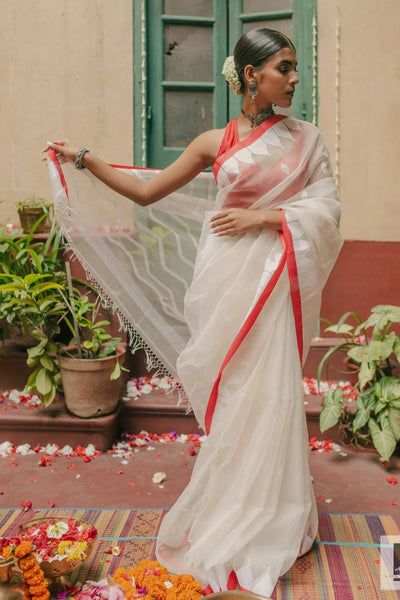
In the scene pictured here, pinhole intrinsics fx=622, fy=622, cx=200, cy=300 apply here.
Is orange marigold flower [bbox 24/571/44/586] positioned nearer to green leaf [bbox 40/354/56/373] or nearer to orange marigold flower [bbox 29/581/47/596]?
orange marigold flower [bbox 29/581/47/596]

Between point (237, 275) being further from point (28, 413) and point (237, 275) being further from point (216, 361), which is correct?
point (28, 413)

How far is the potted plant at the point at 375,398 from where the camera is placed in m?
3.19

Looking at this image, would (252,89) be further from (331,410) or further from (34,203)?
(34,203)

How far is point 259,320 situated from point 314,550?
0.96 metres

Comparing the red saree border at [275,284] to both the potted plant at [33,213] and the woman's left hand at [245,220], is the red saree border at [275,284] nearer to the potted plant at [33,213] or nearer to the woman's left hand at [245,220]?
the woman's left hand at [245,220]

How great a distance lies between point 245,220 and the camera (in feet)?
6.91

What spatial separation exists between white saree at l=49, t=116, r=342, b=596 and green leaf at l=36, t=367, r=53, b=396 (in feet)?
4.24

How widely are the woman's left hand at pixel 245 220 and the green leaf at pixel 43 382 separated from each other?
1.64 meters

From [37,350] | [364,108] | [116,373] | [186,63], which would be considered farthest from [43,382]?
[364,108]

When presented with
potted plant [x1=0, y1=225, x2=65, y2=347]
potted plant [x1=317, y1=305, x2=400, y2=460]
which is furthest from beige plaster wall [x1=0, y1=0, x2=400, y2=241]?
potted plant [x1=317, y1=305, x2=400, y2=460]

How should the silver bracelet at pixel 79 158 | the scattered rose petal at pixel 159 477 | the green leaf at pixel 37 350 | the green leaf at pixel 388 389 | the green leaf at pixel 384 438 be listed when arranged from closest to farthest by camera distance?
the silver bracelet at pixel 79 158 → the scattered rose petal at pixel 159 477 → the green leaf at pixel 384 438 → the green leaf at pixel 388 389 → the green leaf at pixel 37 350

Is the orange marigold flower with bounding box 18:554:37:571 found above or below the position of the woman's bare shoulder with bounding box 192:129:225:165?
below

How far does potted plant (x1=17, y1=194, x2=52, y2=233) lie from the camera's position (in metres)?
3.98

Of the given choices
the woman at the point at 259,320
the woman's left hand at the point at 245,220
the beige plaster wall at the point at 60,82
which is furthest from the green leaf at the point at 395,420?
the beige plaster wall at the point at 60,82
